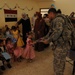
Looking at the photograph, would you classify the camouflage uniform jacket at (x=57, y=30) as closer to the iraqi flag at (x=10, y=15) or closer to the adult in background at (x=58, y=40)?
the adult in background at (x=58, y=40)

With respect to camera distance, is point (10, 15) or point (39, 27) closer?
point (39, 27)

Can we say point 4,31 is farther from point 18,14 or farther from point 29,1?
point 29,1

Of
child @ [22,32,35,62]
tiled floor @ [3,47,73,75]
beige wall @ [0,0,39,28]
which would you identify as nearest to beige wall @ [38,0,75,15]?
beige wall @ [0,0,39,28]

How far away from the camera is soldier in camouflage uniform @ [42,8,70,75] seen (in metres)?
1.90

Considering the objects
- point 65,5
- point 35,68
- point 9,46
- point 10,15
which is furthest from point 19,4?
point 35,68

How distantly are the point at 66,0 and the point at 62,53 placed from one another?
15.4 ft

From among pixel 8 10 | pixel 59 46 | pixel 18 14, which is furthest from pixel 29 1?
pixel 59 46

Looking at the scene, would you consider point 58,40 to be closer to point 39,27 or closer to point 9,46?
point 9,46

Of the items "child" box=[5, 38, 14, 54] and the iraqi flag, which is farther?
the iraqi flag

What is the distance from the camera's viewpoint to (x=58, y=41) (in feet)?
6.58

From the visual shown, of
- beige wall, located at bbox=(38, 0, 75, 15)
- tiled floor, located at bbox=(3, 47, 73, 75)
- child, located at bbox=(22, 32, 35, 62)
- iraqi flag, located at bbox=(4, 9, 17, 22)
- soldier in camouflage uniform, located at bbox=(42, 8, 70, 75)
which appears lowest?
tiled floor, located at bbox=(3, 47, 73, 75)

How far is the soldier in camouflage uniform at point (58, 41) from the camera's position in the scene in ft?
6.22

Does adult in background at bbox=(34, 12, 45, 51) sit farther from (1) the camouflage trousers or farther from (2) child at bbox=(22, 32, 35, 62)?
(1) the camouflage trousers

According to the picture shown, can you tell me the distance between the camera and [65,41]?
1.99 metres
